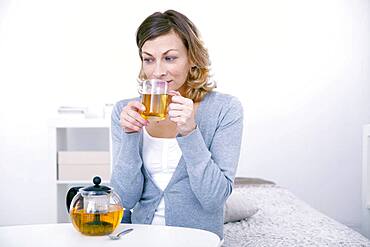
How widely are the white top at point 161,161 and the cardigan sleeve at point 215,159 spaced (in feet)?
0.35

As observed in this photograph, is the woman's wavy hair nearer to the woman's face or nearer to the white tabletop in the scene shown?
the woman's face

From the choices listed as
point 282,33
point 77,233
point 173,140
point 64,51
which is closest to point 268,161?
point 282,33

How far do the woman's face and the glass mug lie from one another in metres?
0.28

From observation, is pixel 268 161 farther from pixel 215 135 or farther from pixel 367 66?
pixel 215 135

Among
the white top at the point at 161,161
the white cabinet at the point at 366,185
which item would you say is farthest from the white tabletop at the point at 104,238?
the white cabinet at the point at 366,185

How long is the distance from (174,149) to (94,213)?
0.51 m

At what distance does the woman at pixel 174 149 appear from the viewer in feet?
5.36

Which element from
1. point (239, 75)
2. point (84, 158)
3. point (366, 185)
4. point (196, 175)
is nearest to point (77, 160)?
point (84, 158)

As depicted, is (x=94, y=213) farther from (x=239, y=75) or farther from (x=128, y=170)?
(x=239, y=75)

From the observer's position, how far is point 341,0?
13.4ft

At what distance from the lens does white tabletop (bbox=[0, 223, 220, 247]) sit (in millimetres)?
1183

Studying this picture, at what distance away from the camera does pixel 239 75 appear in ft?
13.3

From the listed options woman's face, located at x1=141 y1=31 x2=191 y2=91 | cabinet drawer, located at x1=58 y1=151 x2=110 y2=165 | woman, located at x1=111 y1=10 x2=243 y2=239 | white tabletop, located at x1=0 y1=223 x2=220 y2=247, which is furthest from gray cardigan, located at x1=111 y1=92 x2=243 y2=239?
cabinet drawer, located at x1=58 y1=151 x2=110 y2=165

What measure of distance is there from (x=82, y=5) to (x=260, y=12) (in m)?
1.19
